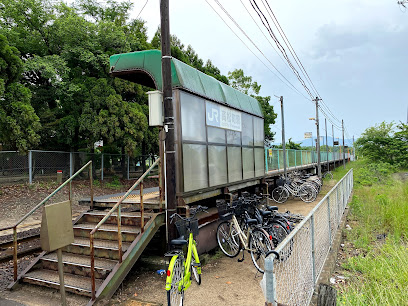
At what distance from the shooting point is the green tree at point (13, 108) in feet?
41.4

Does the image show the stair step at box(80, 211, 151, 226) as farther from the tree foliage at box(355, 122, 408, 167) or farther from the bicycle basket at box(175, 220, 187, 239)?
the tree foliage at box(355, 122, 408, 167)

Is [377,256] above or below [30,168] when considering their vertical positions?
below

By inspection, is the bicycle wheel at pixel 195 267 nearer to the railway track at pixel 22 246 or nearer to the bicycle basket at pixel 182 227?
the bicycle basket at pixel 182 227

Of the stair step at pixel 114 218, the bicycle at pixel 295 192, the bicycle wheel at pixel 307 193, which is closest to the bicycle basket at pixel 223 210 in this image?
the stair step at pixel 114 218

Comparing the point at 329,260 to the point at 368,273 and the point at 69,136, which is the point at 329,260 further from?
the point at 69,136

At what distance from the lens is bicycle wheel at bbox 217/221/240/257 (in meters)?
6.38

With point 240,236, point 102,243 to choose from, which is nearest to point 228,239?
point 240,236

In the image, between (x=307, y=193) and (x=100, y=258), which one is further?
(x=307, y=193)

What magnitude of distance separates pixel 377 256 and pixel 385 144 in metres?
27.8

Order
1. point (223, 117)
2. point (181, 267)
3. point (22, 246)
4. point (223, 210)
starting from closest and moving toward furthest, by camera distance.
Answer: point (181, 267)
point (223, 210)
point (22, 246)
point (223, 117)

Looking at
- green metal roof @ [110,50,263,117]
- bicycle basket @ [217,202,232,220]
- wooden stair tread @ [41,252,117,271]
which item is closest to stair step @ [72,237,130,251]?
wooden stair tread @ [41,252,117,271]

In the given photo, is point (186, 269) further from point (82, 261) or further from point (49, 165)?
point (49, 165)

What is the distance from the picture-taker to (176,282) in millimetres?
4105

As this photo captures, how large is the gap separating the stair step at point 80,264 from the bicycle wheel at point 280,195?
10712 mm
